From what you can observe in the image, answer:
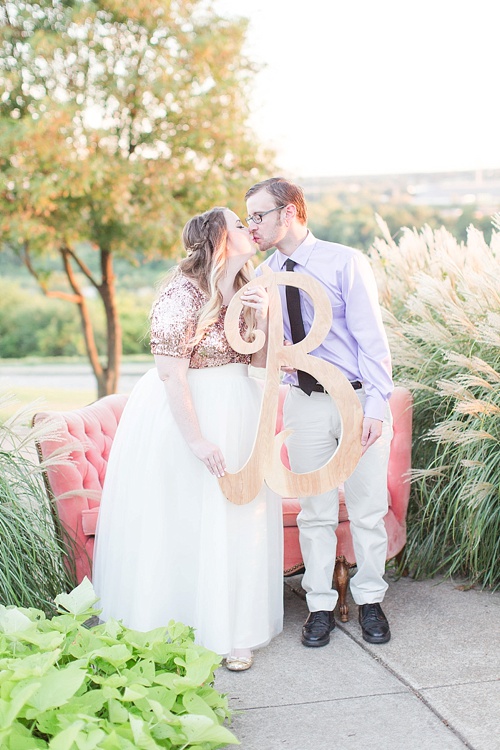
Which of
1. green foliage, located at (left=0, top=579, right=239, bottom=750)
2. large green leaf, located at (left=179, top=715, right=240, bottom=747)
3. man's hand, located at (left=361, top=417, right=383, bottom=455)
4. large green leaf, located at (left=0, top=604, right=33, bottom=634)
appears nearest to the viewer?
green foliage, located at (left=0, top=579, right=239, bottom=750)

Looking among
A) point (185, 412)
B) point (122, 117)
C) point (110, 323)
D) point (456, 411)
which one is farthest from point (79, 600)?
point (110, 323)

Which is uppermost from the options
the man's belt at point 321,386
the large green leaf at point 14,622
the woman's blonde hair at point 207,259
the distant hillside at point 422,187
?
the distant hillside at point 422,187

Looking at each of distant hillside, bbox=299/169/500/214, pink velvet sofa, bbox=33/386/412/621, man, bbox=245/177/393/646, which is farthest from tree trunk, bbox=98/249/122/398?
distant hillside, bbox=299/169/500/214

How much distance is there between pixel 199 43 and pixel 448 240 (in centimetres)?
627

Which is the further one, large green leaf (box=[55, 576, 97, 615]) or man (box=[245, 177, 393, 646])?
man (box=[245, 177, 393, 646])

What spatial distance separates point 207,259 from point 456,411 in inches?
66.8

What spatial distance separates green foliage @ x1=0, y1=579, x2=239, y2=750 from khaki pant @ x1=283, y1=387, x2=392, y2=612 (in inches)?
38.7

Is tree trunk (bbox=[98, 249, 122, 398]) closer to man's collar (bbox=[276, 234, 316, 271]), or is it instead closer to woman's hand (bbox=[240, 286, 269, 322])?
man's collar (bbox=[276, 234, 316, 271])

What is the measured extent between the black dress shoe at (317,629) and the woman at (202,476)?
0.53 ft

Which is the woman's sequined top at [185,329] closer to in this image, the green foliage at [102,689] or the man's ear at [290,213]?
the man's ear at [290,213]

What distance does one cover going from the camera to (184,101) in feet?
36.0

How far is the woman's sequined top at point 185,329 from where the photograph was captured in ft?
11.5

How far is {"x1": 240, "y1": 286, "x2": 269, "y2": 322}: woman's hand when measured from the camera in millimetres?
3475

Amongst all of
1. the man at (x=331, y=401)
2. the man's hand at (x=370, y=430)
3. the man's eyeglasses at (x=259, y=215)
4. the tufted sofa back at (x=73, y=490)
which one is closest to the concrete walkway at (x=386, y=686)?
the man at (x=331, y=401)
